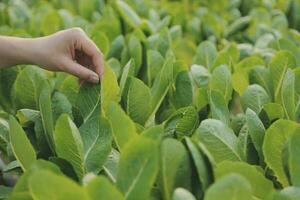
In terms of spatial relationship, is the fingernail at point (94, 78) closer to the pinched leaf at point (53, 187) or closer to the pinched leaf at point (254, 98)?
the pinched leaf at point (254, 98)

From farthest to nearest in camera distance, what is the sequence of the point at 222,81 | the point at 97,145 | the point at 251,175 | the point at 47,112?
the point at 222,81 < the point at 47,112 < the point at 97,145 < the point at 251,175

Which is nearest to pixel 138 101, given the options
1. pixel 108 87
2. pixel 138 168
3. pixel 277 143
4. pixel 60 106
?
pixel 108 87

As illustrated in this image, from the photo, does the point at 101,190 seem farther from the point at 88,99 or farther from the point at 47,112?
the point at 88,99

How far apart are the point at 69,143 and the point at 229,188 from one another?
42 centimetres

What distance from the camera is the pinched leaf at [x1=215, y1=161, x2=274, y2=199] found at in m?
1.18

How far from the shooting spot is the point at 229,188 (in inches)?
38.6

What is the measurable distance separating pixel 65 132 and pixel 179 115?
371 millimetres

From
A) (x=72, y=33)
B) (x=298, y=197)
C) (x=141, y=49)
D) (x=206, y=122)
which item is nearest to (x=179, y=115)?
(x=206, y=122)

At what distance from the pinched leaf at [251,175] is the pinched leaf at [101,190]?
0.25m

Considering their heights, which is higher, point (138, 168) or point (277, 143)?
point (138, 168)

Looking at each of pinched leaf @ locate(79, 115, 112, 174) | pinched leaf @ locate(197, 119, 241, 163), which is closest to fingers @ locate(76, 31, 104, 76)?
pinched leaf @ locate(79, 115, 112, 174)

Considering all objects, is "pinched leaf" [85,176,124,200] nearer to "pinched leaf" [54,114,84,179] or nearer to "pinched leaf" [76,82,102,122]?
"pinched leaf" [54,114,84,179]

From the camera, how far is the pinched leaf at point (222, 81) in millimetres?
1704

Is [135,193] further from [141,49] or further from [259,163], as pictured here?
[141,49]
